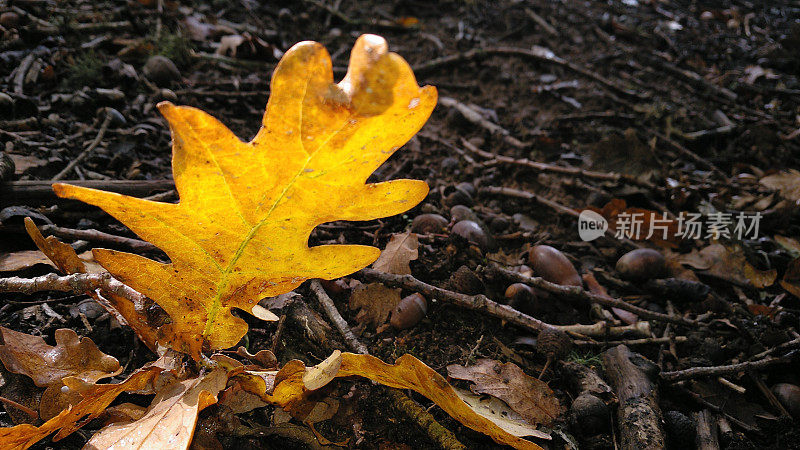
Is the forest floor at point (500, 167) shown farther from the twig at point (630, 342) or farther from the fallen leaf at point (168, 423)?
the fallen leaf at point (168, 423)

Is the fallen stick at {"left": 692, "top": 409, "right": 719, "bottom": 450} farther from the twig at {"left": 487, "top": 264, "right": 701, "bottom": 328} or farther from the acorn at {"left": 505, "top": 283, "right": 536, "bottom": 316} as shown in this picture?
the acorn at {"left": 505, "top": 283, "right": 536, "bottom": 316}

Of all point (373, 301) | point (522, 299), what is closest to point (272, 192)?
point (373, 301)

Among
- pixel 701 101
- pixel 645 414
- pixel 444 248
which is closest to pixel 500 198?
pixel 444 248

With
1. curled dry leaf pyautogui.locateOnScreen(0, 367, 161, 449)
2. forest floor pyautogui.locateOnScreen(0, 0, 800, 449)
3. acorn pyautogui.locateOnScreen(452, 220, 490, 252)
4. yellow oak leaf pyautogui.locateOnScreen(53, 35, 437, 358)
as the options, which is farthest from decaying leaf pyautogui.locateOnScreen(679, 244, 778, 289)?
curled dry leaf pyautogui.locateOnScreen(0, 367, 161, 449)

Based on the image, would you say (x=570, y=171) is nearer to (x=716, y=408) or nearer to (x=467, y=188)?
(x=467, y=188)

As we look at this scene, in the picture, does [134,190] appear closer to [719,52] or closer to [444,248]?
[444,248]
